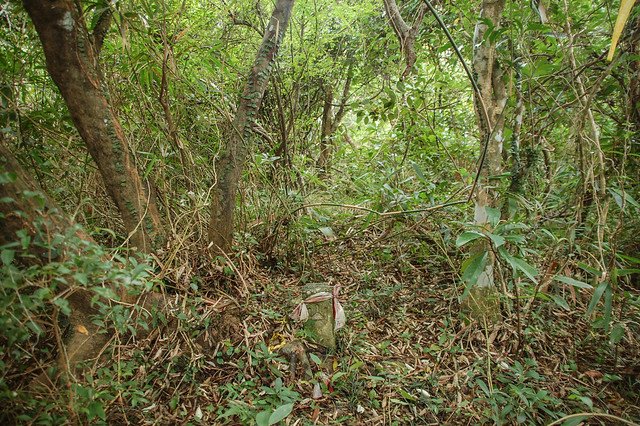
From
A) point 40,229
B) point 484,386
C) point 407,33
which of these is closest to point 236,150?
point 40,229

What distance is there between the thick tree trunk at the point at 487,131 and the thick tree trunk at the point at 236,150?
1.27 m

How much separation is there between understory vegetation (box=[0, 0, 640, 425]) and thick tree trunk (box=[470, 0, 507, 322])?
0.5 inches

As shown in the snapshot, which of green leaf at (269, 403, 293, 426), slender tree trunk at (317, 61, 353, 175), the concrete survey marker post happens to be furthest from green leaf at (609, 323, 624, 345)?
slender tree trunk at (317, 61, 353, 175)

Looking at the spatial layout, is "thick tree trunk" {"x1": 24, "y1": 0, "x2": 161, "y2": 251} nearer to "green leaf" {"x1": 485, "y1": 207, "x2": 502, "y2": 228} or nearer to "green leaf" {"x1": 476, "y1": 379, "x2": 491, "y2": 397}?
"green leaf" {"x1": 485, "y1": 207, "x2": 502, "y2": 228}

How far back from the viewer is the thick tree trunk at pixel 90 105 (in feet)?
5.19

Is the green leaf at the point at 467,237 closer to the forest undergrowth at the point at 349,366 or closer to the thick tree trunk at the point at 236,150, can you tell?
the forest undergrowth at the point at 349,366

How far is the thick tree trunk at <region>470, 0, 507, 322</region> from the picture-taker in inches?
83.4

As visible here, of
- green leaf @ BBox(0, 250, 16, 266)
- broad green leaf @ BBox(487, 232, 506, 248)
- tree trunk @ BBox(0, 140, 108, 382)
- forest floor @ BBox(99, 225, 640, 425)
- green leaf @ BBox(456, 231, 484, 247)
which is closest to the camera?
green leaf @ BBox(0, 250, 16, 266)

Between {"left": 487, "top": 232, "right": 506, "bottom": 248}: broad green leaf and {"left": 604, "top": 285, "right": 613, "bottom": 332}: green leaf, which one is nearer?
{"left": 487, "top": 232, "right": 506, "bottom": 248}: broad green leaf

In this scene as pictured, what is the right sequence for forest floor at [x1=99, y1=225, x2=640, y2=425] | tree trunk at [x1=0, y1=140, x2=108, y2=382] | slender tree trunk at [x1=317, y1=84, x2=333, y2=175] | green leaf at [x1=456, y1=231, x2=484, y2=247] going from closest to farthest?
1. tree trunk at [x1=0, y1=140, x2=108, y2=382]
2. green leaf at [x1=456, y1=231, x2=484, y2=247]
3. forest floor at [x1=99, y1=225, x2=640, y2=425]
4. slender tree trunk at [x1=317, y1=84, x2=333, y2=175]

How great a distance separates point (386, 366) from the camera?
201 centimetres

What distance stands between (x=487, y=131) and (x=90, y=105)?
2.14 metres

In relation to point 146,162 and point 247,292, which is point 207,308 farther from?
point 146,162

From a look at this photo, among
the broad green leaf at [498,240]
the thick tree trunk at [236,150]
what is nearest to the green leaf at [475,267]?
the broad green leaf at [498,240]
